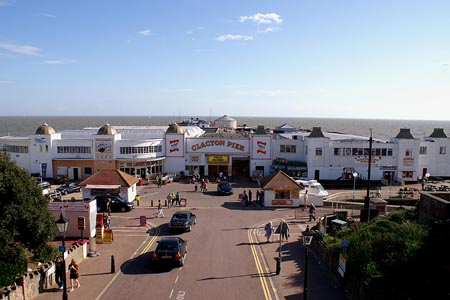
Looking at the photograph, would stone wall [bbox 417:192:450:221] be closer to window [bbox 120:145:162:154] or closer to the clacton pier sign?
the clacton pier sign

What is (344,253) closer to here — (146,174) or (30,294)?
(30,294)

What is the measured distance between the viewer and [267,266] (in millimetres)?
19172

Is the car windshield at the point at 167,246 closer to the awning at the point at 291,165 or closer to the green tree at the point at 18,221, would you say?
the green tree at the point at 18,221

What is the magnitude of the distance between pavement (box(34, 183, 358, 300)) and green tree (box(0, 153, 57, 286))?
1808 millimetres

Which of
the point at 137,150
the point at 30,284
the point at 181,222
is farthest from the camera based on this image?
the point at 137,150

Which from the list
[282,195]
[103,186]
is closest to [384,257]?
[282,195]

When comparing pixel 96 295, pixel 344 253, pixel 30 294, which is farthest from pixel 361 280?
pixel 30 294

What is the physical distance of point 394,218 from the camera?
829 inches

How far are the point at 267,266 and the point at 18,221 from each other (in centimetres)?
1130

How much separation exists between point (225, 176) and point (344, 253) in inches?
1240

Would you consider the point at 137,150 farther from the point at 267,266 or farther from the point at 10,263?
the point at 10,263

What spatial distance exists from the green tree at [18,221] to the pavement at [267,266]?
1.81 m

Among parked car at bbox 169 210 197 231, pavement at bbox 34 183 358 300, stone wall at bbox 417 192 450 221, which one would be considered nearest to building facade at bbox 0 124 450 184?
pavement at bbox 34 183 358 300

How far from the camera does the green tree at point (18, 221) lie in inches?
571
